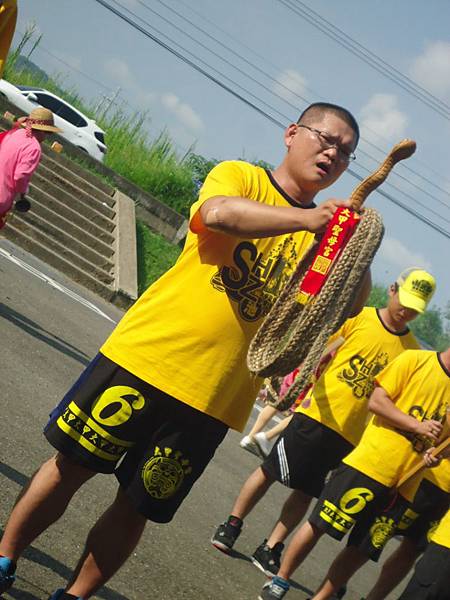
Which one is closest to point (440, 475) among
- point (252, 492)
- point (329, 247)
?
point (252, 492)

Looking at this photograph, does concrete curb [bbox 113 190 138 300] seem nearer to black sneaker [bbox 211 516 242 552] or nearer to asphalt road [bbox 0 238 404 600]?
asphalt road [bbox 0 238 404 600]

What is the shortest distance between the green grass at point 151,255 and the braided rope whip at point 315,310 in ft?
58.1

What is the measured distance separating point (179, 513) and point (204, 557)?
2.63ft

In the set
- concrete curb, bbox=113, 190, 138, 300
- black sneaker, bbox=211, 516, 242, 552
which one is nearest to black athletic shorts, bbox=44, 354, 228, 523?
black sneaker, bbox=211, 516, 242, 552

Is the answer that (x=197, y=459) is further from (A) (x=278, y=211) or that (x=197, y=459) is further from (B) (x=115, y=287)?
(B) (x=115, y=287)

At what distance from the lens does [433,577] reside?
5.45 metres

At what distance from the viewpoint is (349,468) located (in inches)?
241

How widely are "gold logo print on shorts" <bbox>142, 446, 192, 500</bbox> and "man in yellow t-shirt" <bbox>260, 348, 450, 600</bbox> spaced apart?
89.0 inches

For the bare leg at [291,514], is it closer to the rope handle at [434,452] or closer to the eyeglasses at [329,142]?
the rope handle at [434,452]

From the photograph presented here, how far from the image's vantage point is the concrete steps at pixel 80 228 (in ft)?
63.1

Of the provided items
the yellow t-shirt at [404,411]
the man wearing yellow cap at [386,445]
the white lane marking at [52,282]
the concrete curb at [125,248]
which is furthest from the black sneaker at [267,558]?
the concrete curb at [125,248]

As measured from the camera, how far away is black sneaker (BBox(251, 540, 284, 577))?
6770 mm

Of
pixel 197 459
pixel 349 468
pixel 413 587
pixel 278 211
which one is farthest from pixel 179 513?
pixel 278 211

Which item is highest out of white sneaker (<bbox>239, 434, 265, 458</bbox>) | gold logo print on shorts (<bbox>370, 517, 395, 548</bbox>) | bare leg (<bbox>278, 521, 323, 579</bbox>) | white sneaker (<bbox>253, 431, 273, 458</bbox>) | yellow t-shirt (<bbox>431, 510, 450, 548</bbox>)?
yellow t-shirt (<bbox>431, 510, 450, 548</bbox>)
